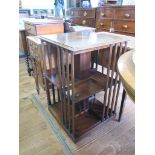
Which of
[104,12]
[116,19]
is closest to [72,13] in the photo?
[104,12]

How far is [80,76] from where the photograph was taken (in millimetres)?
1458

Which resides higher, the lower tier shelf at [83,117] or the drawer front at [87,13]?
the drawer front at [87,13]

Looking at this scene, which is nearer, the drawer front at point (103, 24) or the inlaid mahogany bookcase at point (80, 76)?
the inlaid mahogany bookcase at point (80, 76)

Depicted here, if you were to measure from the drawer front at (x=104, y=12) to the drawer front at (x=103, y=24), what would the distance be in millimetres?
60

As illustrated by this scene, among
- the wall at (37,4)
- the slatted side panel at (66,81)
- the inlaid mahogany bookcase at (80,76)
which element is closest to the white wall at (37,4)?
the wall at (37,4)

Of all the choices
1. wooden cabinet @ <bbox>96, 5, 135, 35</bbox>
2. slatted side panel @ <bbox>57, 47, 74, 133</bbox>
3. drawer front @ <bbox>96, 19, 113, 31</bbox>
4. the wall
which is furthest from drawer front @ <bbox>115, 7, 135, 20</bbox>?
the wall

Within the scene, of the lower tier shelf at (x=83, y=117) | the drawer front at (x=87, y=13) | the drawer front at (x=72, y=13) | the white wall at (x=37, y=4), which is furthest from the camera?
the white wall at (x=37, y=4)

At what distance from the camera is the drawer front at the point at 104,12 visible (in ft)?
6.38

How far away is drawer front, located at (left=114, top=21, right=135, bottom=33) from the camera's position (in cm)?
175

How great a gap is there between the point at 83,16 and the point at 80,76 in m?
1.34

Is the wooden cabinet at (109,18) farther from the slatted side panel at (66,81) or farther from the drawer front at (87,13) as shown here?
the slatted side panel at (66,81)
